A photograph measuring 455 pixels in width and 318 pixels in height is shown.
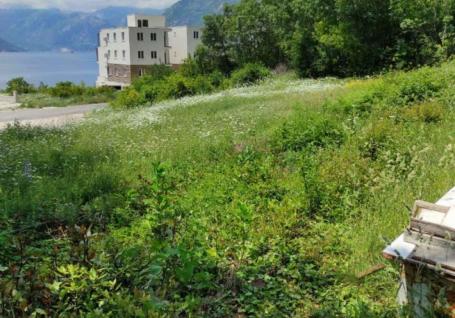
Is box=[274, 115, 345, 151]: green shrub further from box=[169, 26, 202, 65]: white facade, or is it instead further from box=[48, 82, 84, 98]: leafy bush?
box=[169, 26, 202, 65]: white facade

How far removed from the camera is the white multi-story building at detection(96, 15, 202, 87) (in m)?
72.1

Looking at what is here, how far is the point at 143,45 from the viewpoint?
73.4 metres

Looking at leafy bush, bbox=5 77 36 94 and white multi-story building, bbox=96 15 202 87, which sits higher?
white multi-story building, bbox=96 15 202 87

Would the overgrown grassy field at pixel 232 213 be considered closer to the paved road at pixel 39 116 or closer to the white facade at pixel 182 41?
the paved road at pixel 39 116

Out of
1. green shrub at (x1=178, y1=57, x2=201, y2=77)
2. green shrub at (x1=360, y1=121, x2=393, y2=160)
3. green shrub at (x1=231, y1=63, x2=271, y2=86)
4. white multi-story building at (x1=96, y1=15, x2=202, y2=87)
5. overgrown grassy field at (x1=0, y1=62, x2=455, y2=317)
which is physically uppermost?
white multi-story building at (x1=96, y1=15, x2=202, y2=87)

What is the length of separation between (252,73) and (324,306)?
2951 centimetres

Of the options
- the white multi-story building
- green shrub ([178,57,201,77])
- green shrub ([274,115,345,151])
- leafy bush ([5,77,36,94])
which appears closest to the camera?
green shrub ([274,115,345,151])

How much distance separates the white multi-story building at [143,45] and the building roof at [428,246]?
70276 mm

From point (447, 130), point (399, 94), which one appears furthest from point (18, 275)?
point (399, 94)

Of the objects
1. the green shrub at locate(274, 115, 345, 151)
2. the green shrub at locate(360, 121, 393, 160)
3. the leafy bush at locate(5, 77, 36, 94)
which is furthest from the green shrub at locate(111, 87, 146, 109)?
the leafy bush at locate(5, 77, 36, 94)

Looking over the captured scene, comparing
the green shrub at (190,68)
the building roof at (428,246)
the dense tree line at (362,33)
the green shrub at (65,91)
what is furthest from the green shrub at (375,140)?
the green shrub at (65,91)

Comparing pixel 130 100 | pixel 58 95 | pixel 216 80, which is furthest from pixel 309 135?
pixel 58 95

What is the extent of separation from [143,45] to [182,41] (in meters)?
6.62

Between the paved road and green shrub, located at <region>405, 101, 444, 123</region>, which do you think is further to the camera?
the paved road
